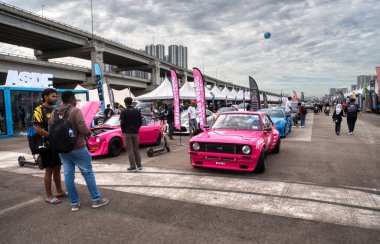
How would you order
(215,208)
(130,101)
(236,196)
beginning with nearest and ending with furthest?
(215,208), (236,196), (130,101)

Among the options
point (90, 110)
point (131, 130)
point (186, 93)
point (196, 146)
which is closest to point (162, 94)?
point (186, 93)

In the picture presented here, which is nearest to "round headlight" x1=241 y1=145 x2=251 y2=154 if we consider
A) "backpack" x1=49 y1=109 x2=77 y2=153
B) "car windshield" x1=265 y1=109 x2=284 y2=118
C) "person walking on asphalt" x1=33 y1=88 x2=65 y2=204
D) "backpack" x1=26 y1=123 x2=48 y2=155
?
"backpack" x1=49 y1=109 x2=77 y2=153

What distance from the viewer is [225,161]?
19.5 feet

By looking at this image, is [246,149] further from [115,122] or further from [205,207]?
[115,122]

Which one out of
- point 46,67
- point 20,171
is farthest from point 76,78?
point 20,171

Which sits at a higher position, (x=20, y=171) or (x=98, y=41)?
(x=98, y=41)

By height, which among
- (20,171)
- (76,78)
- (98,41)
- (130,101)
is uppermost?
(98,41)

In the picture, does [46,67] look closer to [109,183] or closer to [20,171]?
[20,171]

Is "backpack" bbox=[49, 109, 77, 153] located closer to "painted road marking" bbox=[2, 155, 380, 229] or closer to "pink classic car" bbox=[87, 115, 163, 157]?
"painted road marking" bbox=[2, 155, 380, 229]

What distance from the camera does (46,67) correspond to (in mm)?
37469

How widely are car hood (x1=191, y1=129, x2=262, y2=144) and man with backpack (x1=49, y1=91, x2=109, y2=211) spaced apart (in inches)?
107

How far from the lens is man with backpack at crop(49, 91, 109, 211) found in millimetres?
3846

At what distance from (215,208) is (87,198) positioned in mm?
2220

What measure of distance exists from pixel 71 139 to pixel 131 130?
2.54m
